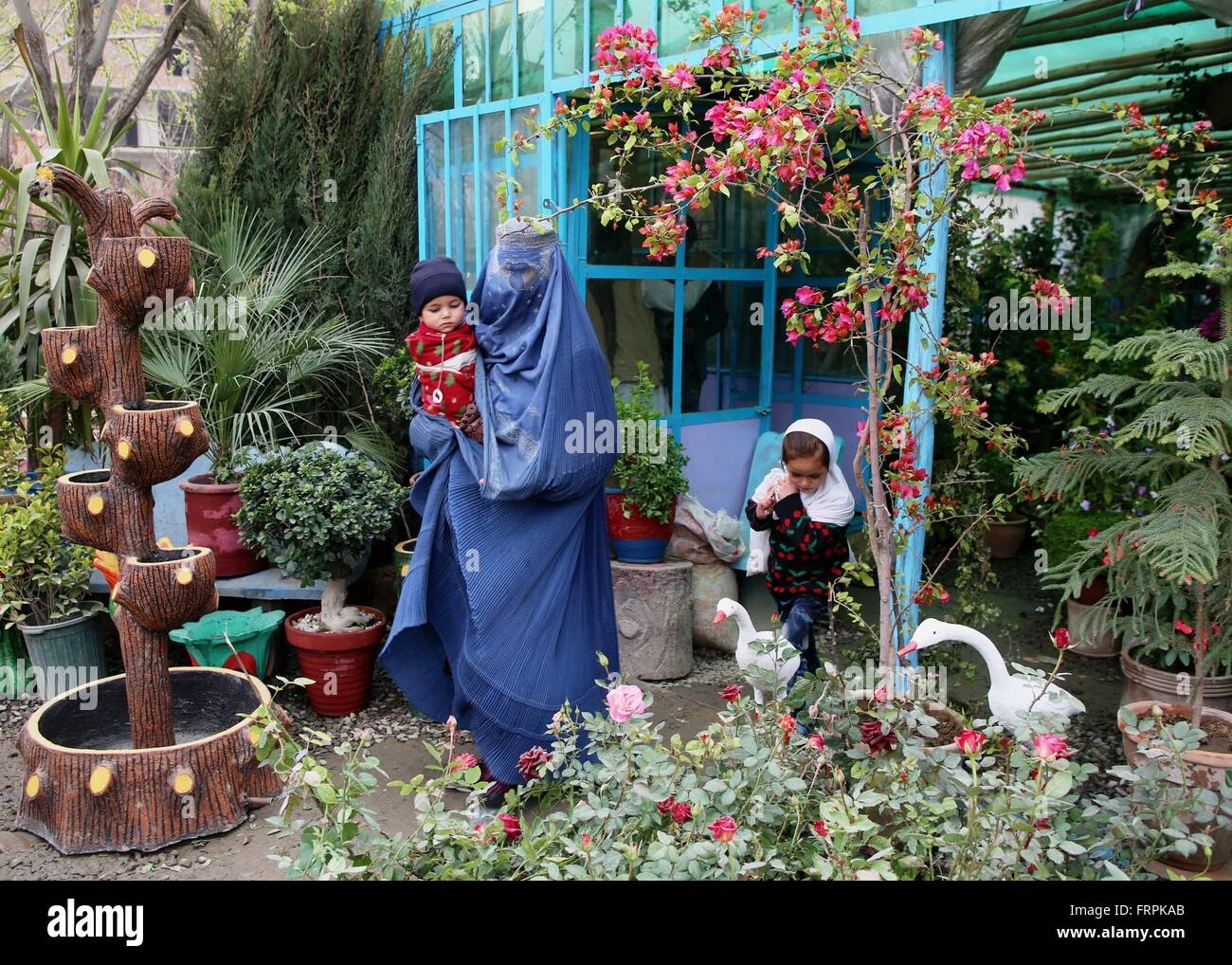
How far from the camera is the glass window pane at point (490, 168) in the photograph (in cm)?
496

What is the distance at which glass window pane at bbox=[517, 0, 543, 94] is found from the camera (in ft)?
15.5

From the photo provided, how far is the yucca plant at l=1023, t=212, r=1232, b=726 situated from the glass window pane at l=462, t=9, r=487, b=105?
3.28 meters

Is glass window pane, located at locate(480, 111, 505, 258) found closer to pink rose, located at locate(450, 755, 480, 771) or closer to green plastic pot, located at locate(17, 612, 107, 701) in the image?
green plastic pot, located at locate(17, 612, 107, 701)

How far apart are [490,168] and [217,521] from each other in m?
2.08

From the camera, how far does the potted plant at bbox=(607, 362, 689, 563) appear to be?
467cm

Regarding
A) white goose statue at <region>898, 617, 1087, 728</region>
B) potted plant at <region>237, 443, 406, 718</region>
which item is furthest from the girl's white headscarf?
potted plant at <region>237, 443, 406, 718</region>

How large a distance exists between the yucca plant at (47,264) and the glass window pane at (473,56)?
1.76 metres

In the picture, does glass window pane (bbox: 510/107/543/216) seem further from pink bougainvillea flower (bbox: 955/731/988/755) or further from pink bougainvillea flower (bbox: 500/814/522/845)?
pink bougainvillea flower (bbox: 955/731/988/755)

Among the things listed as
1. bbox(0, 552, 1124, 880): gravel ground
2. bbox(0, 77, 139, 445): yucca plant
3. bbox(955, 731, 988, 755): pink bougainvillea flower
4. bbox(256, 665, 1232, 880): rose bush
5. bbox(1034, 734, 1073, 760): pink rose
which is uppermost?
bbox(0, 77, 139, 445): yucca plant

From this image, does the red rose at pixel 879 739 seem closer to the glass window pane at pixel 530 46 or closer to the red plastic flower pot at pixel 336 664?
the red plastic flower pot at pixel 336 664

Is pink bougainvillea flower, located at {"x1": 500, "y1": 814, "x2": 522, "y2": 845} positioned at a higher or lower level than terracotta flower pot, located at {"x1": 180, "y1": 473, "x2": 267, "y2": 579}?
lower

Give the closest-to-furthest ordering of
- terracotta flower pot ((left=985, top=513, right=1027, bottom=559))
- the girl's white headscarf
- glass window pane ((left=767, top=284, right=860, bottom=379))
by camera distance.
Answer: the girl's white headscarf, glass window pane ((left=767, top=284, right=860, bottom=379)), terracotta flower pot ((left=985, top=513, right=1027, bottom=559))

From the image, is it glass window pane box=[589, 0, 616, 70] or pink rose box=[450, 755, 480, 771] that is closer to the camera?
pink rose box=[450, 755, 480, 771]

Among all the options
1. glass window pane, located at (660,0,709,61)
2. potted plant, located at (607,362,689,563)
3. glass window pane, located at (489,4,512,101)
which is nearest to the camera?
glass window pane, located at (660,0,709,61)
